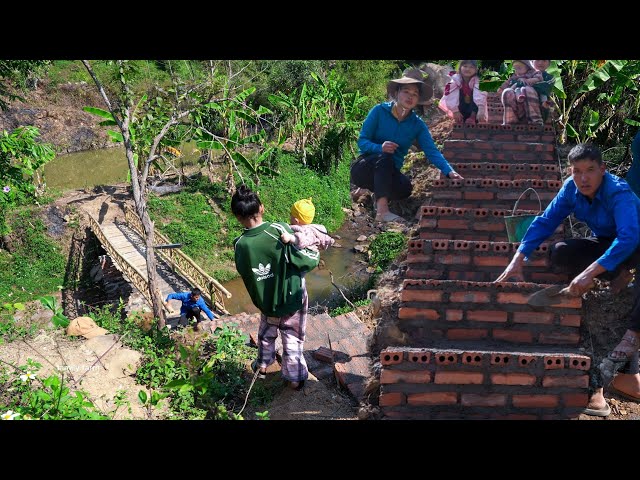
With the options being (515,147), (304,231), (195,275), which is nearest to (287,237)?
(304,231)

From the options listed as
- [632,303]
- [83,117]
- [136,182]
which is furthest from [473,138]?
[83,117]

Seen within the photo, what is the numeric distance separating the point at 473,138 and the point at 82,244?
30.1 ft

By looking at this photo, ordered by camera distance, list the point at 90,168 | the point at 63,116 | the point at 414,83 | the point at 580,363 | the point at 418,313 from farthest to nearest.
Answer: the point at 63,116
the point at 90,168
the point at 414,83
the point at 418,313
the point at 580,363

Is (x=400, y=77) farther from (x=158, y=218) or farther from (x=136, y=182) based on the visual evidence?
(x=158, y=218)

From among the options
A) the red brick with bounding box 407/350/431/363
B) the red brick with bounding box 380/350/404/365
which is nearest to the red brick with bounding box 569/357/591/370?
the red brick with bounding box 407/350/431/363

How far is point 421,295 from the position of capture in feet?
7.84

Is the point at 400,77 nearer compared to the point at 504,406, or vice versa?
the point at 504,406

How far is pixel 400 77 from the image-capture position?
Result: 3.31 meters

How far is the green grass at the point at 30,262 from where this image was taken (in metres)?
9.55

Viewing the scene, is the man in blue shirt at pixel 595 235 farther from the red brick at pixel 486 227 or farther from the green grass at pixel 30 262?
the green grass at pixel 30 262

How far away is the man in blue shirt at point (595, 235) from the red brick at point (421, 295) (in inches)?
15.5

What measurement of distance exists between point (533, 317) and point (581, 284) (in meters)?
0.24

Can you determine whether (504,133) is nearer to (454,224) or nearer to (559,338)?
(454,224)

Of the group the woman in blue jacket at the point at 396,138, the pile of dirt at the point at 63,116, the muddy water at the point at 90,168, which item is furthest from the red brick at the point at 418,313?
the pile of dirt at the point at 63,116
